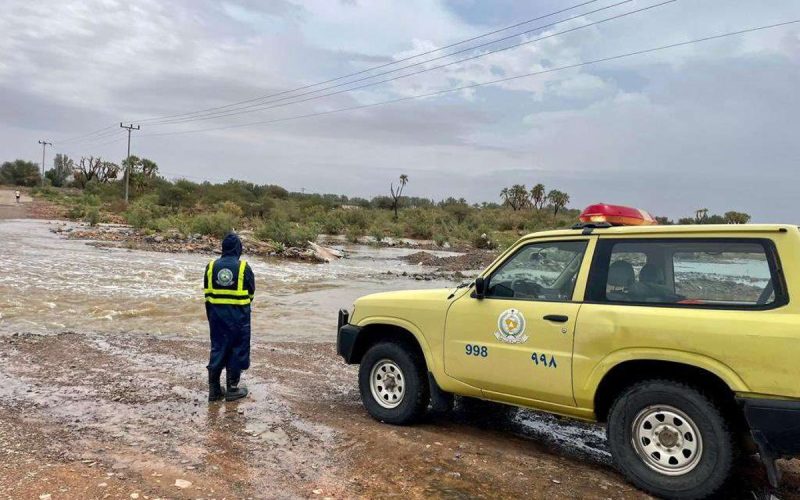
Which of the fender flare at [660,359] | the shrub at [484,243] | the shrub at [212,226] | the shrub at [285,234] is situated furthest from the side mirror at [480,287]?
the shrub at [484,243]

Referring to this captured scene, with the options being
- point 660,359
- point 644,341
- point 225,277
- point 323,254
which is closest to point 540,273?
point 644,341

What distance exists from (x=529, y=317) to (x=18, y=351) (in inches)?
273

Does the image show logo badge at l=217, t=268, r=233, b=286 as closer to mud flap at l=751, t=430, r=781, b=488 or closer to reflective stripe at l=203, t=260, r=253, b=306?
reflective stripe at l=203, t=260, r=253, b=306

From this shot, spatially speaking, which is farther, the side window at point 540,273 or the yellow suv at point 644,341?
the side window at point 540,273

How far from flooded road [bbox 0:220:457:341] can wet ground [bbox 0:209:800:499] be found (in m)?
0.96

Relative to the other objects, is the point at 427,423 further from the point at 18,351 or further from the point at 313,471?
the point at 18,351

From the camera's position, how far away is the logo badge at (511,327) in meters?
4.74

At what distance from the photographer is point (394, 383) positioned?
18.7 feet

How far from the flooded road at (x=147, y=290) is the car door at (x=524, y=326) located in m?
6.17

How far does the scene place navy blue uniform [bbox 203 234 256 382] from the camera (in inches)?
241

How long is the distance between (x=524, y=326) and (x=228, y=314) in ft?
10.0

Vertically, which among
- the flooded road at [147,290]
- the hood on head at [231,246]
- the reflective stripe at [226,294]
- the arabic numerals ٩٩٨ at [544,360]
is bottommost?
the flooded road at [147,290]

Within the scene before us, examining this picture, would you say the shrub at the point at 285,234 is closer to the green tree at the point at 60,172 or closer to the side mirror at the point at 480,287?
the side mirror at the point at 480,287

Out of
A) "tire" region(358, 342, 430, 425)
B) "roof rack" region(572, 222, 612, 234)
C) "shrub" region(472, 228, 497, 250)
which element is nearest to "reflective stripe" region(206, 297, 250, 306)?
"tire" region(358, 342, 430, 425)
